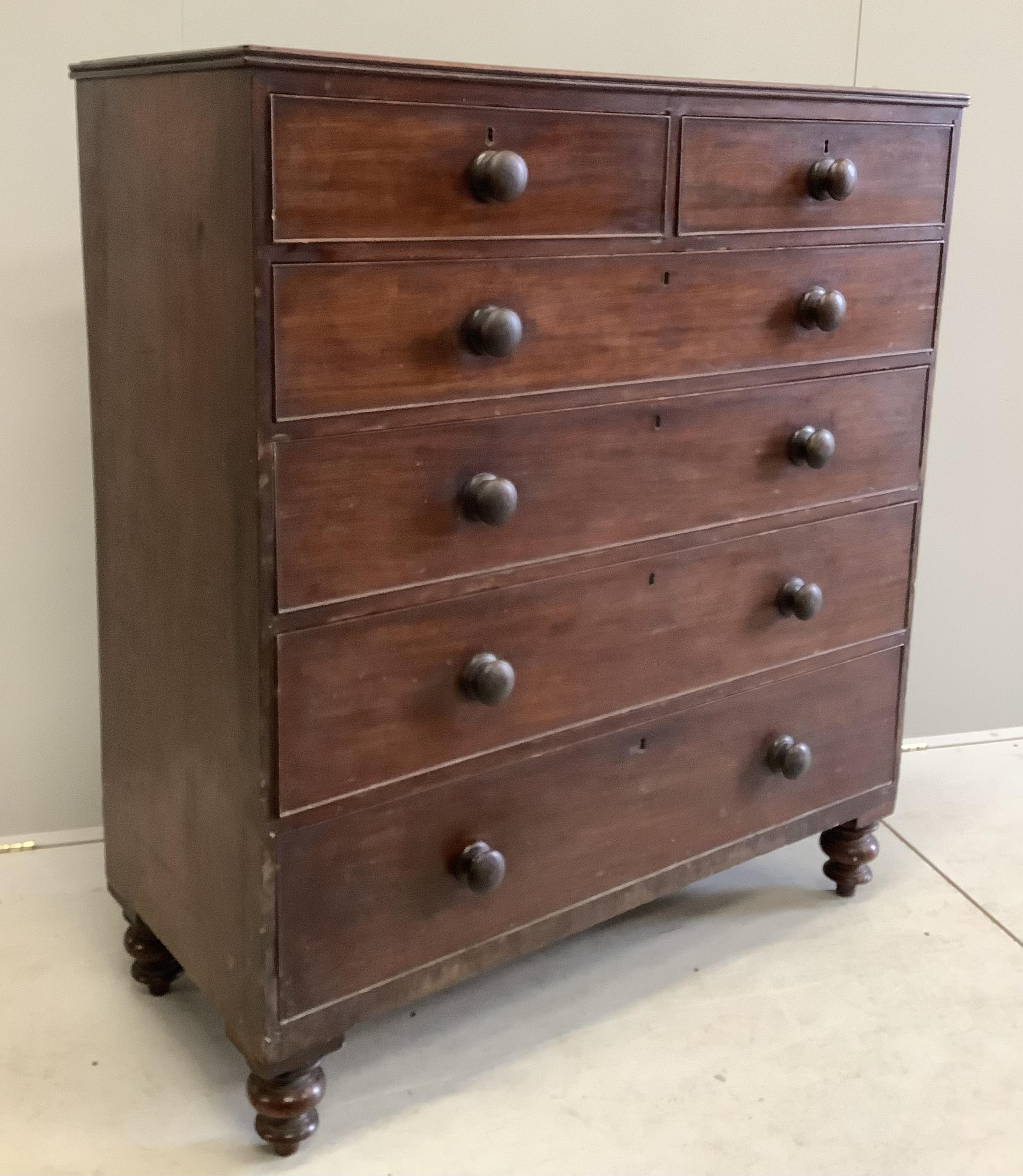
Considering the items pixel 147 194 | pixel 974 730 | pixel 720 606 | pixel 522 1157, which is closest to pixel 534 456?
pixel 720 606

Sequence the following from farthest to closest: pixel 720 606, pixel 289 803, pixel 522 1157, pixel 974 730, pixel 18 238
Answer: pixel 974 730, pixel 18 238, pixel 720 606, pixel 522 1157, pixel 289 803

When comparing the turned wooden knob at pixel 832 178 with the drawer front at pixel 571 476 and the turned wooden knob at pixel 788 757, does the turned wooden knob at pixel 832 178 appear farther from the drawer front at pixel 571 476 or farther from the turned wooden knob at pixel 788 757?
the turned wooden knob at pixel 788 757

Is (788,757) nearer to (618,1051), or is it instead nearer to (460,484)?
(618,1051)

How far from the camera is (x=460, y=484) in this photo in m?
1.41

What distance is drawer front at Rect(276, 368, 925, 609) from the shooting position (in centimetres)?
132

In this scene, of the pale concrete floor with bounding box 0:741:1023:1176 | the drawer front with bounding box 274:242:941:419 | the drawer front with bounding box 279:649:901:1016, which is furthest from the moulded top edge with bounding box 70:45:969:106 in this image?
the pale concrete floor with bounding box 0:741:1023:1176

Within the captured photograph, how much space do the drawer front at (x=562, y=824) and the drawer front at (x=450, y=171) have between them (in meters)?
0.60

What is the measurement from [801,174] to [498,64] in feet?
1.40

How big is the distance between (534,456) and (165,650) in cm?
47

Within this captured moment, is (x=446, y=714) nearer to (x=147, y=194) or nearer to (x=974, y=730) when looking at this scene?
(x=147, y=194)

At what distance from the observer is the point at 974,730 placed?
2617mm

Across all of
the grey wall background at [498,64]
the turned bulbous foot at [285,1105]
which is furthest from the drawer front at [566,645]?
the grey wall background at [498,64]

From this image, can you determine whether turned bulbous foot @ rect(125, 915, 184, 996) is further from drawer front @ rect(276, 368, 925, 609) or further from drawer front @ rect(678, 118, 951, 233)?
drawer front @ rect(678, 118, 951, 233)

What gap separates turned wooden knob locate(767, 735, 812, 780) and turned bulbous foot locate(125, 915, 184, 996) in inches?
32.4
